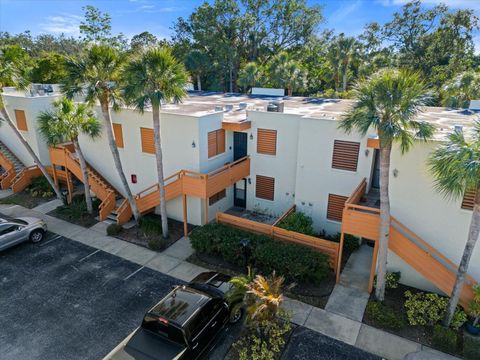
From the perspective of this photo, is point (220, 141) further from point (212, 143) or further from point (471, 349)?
point (471, 349)

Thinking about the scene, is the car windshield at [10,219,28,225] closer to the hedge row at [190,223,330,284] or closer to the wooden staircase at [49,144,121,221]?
the wooden staircase at [49,144,121,221]

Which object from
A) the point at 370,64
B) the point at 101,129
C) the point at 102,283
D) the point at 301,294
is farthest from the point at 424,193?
the point at 370,64

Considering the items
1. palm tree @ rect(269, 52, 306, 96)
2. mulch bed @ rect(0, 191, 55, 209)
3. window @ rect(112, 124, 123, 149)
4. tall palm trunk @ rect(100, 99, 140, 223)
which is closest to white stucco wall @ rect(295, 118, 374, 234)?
tall palm trunk @ rect(100, 99, 140, 223)

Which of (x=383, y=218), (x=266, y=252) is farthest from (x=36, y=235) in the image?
(x=383, y=218)

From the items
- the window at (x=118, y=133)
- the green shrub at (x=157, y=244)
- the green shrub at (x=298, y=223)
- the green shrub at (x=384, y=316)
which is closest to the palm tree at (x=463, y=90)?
the green shrub at (x=298, y=223)

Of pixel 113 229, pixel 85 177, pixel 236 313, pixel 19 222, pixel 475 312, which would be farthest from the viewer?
pixel 85 177

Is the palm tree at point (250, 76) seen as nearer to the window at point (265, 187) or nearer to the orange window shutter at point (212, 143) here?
the window at point (265, 187)

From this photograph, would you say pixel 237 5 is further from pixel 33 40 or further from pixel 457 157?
pixel 33 40
